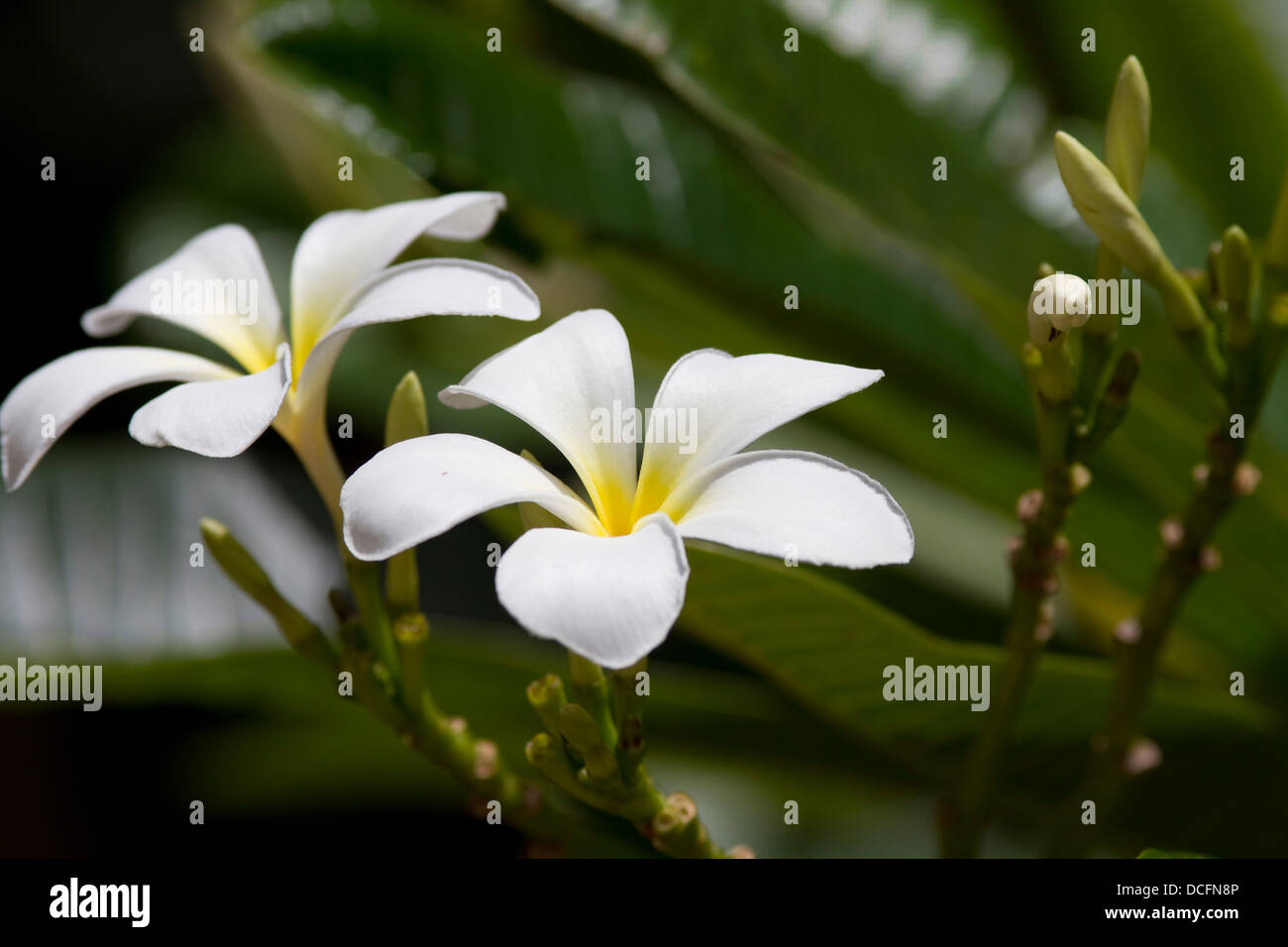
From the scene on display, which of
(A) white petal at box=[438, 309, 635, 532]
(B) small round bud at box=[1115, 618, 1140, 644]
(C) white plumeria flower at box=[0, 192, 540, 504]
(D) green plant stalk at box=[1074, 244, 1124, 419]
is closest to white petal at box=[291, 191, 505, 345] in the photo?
(C) white plumeria flower at box=[0, 192, 540, 504]

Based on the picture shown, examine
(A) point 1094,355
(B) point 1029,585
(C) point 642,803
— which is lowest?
(C) point 642,803

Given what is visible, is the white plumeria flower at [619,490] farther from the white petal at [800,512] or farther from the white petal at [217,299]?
the white petal at [217,299]

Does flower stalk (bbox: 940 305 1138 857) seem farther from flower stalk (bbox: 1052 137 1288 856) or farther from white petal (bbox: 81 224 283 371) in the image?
white petal (bbox: 81 224 283 371)

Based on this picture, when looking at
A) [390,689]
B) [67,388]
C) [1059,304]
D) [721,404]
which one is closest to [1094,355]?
[1059,304]

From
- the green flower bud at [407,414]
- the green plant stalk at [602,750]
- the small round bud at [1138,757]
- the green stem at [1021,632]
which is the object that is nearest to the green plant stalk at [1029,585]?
the green stem at [1021,632]

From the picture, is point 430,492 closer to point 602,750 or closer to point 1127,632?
point 602,750
